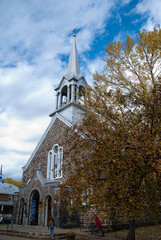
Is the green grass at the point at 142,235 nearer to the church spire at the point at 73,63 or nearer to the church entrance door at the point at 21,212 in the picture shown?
the church entrance door at the point at 21,212

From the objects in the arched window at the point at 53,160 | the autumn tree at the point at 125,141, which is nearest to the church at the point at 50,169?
the arched window at the point at 53,160

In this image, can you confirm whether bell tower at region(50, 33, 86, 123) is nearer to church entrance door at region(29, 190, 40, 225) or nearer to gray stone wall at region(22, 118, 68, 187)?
gray stone wall at region(22, 118, 68, 187)

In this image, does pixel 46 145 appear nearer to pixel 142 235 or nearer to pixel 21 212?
pixel 21 212

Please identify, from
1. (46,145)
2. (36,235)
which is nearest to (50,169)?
(46,145)

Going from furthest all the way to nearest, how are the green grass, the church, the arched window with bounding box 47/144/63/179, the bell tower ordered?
the bell tower, the arched window with bounding box 47/144/63/179, the church, the green grass

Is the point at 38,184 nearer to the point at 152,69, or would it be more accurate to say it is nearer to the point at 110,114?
the point at 110,114

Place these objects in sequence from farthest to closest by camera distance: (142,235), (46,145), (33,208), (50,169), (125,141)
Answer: (46,145), (50,169), (33,208), (142,235), (125,141)

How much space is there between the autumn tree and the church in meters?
2.92

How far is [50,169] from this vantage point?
21125 millimetres

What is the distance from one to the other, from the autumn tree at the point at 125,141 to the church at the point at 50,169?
292 centimetres

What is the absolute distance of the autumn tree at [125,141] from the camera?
727 cm

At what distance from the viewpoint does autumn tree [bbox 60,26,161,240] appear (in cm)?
727

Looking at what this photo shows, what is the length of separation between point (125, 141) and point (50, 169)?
50.2ft

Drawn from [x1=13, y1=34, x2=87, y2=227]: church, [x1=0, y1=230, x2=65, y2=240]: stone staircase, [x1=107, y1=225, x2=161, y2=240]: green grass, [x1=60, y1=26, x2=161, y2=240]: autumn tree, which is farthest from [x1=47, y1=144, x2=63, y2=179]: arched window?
[x1=60, y1=26, x2=161, y2=240]: autumn tree
